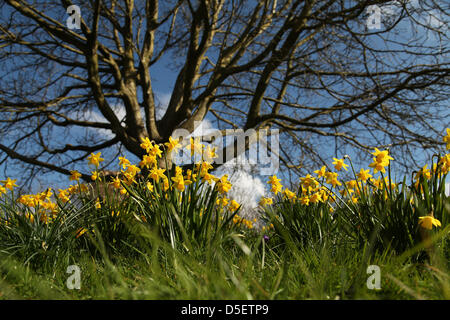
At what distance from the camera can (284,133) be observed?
7387 millimetres

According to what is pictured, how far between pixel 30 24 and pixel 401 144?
728 cm

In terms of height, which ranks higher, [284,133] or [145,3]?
[145,3]

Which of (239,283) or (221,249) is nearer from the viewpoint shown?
(239,283)

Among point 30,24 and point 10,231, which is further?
point 30,24

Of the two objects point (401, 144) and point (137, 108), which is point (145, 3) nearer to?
point (137, 108)

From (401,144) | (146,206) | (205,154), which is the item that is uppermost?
(401,144)

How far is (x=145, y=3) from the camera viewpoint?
663 centimetres

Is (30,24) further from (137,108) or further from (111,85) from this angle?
(137,108)

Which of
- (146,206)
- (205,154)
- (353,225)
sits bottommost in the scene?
(353,225)

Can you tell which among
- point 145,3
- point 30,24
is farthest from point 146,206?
point 145,3
